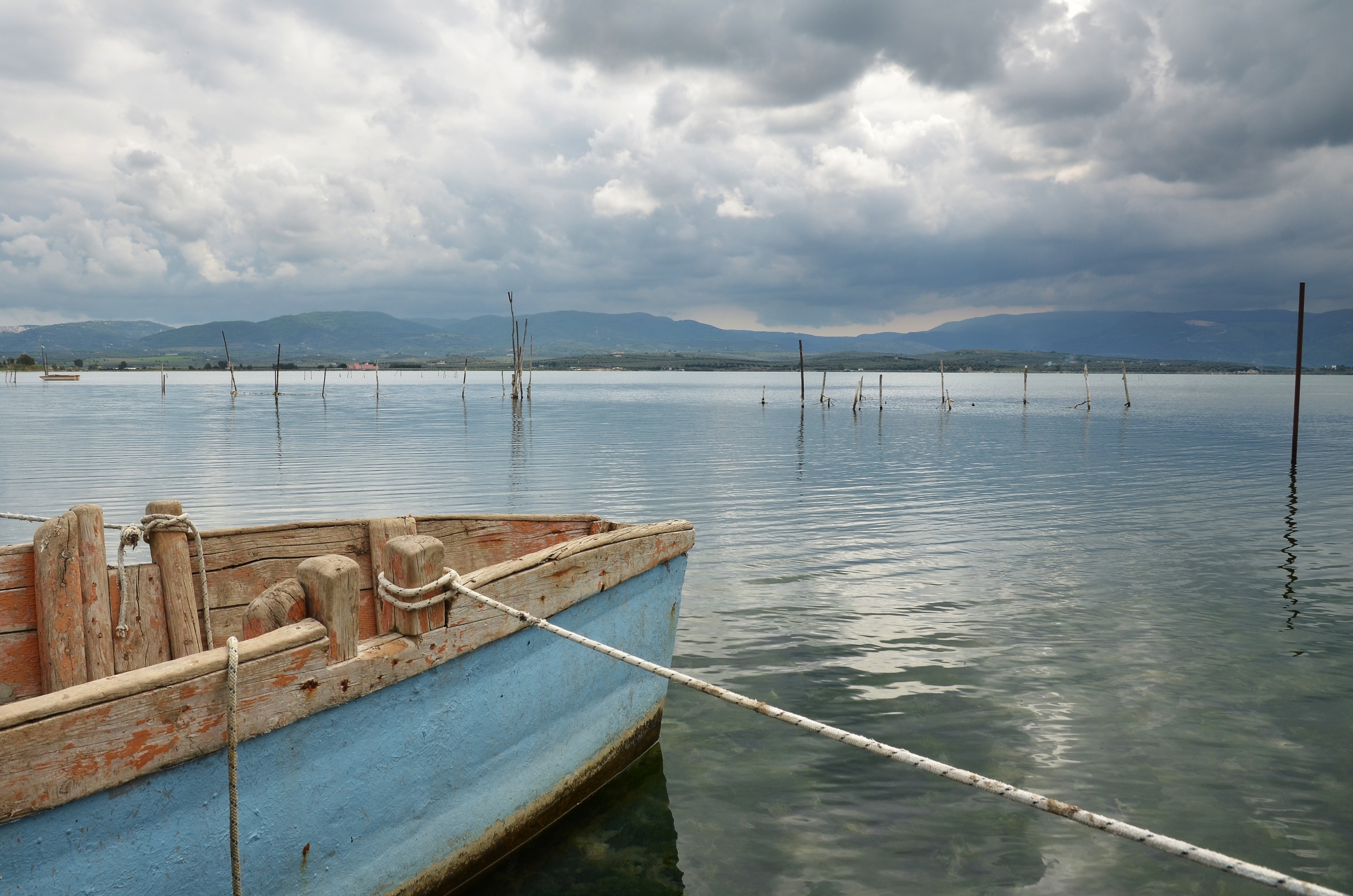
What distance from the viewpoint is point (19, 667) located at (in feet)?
14.9

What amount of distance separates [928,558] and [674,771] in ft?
27.9

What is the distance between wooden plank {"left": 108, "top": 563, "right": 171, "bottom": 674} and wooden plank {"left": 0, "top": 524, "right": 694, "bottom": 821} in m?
2.24

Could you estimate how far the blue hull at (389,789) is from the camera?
115 inches

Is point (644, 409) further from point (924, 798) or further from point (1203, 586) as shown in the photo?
point (924, 798)

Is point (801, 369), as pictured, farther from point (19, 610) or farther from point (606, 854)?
point (19, 610)

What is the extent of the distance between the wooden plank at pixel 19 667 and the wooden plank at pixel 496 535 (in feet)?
8.12

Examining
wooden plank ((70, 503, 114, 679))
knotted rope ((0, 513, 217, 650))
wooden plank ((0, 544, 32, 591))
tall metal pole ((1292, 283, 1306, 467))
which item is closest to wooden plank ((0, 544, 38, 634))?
wooden plank ((0, 544, 32, 591))

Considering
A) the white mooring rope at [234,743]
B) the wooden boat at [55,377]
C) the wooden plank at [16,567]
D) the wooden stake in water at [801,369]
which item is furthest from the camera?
the wooden boat at [55,377]

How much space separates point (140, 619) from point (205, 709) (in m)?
2.56

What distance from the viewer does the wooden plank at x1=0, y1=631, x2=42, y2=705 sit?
14.6ft

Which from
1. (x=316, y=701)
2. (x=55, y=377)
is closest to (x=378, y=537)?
(x=316, y=701)

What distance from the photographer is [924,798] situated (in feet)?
20.3

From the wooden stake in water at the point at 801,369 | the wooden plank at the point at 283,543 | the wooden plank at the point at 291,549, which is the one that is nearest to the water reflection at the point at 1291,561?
the wooden plank at the point at 291,549

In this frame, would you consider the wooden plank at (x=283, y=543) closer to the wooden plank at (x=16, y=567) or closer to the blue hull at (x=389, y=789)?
the wooden plank at (x=16, y=567)
